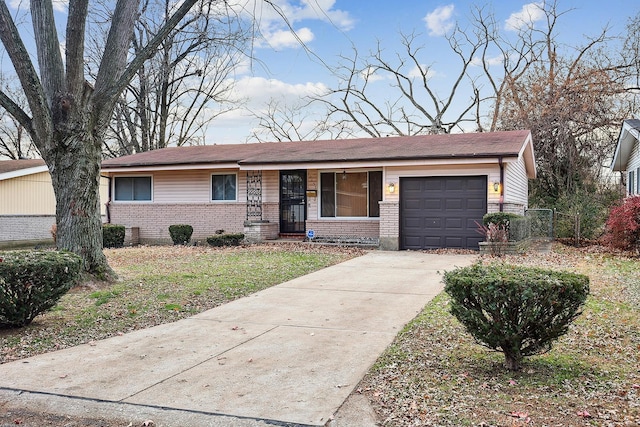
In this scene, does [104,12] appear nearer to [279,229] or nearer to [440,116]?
[279,229]

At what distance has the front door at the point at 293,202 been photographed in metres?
18.3

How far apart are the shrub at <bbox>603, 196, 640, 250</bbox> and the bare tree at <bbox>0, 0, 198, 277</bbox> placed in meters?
11.0

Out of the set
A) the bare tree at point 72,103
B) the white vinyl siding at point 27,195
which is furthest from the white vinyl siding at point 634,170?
the white vinyl siding at point 27,195

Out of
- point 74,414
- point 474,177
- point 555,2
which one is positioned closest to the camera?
point 74,414

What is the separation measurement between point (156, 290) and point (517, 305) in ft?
20.8

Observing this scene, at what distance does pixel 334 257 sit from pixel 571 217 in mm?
9238

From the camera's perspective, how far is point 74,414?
13.0ft

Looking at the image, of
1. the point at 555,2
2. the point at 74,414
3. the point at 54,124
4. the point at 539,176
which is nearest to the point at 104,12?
the point at 54,124

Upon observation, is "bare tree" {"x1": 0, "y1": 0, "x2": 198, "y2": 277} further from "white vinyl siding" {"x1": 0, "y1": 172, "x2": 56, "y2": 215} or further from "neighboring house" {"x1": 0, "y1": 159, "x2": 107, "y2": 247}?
"white vinyl siding" {"x1": 0, "y1": 172, "x2": 56, "y2": 215}

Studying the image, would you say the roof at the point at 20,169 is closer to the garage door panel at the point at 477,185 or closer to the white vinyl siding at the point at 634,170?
the garage door panel at the point at 477,185

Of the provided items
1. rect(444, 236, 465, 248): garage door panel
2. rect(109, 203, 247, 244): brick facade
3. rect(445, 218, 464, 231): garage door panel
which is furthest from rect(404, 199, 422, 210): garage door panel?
rect(109, 203, 247, 244): brick facade

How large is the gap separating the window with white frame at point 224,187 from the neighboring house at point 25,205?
700 cm

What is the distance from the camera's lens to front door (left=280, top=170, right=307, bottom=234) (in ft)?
60.0

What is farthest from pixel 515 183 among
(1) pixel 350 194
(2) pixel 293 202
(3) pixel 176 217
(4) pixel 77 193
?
(4) pixel 77 193
